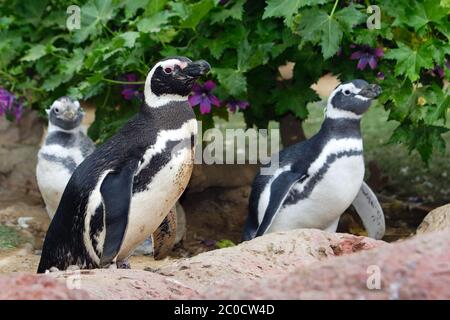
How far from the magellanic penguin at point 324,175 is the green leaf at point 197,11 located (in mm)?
823

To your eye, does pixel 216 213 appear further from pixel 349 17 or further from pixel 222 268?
pixel 222 268

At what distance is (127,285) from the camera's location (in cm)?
296

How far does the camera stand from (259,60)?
558 centimetres

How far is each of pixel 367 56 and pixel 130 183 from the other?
217 cm

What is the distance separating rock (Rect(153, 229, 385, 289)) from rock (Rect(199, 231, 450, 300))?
985mm

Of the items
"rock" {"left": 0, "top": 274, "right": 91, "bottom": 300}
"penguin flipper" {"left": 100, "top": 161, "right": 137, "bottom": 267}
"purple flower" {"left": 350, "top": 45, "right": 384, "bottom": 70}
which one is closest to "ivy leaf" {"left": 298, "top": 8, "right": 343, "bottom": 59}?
"purple flower" {"left": 350, "top": 45, "right": 384, "bottom": 70}

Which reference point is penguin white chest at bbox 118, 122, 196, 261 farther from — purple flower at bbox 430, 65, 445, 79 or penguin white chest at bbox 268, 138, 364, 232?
purple flower at bbox 430, 65, 445, 79

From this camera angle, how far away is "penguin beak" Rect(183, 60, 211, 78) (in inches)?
166

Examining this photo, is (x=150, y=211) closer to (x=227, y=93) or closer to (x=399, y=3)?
(x=227, y=93)

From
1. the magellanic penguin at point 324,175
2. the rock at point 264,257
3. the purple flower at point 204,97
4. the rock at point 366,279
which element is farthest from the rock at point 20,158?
the rock at point 366,279

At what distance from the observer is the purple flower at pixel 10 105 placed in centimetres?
647

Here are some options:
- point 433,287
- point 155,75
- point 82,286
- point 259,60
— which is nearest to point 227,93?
point 259,60

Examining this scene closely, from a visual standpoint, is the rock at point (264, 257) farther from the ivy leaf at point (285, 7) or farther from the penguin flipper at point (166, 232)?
the ivy leaf at point (285, 7)
